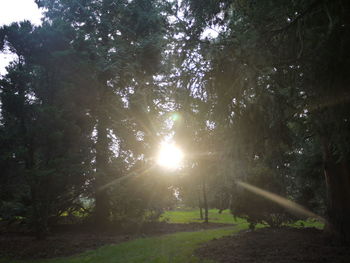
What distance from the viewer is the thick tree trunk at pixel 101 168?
14.6m

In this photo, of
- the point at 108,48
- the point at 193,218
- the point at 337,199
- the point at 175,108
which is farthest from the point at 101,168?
the point at 193,218

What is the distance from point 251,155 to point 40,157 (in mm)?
9336

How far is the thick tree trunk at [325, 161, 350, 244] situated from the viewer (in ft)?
25.4

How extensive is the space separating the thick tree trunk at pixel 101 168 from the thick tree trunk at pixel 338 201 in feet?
34.7

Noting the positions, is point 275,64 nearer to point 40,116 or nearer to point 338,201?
point 338,201

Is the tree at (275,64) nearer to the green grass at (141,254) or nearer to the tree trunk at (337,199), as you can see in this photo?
the tree trunk at (337,199)

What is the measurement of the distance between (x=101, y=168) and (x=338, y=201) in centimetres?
1136

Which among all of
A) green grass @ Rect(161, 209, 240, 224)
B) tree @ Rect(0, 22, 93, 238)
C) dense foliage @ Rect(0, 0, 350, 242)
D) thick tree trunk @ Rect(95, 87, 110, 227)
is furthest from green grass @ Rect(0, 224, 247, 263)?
green grass @ Rect(161, 209, 240, 224)

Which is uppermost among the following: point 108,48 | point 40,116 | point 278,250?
point 108,48

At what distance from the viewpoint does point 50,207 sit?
35.9ft

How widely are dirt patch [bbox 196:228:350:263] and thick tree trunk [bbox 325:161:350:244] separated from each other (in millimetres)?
488

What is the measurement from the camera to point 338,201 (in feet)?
26.3

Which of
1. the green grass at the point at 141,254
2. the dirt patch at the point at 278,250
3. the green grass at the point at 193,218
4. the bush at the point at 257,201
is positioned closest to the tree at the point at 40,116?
the green grass at the point at 141,254

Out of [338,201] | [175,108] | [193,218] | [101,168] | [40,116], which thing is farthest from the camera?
[193,218]
